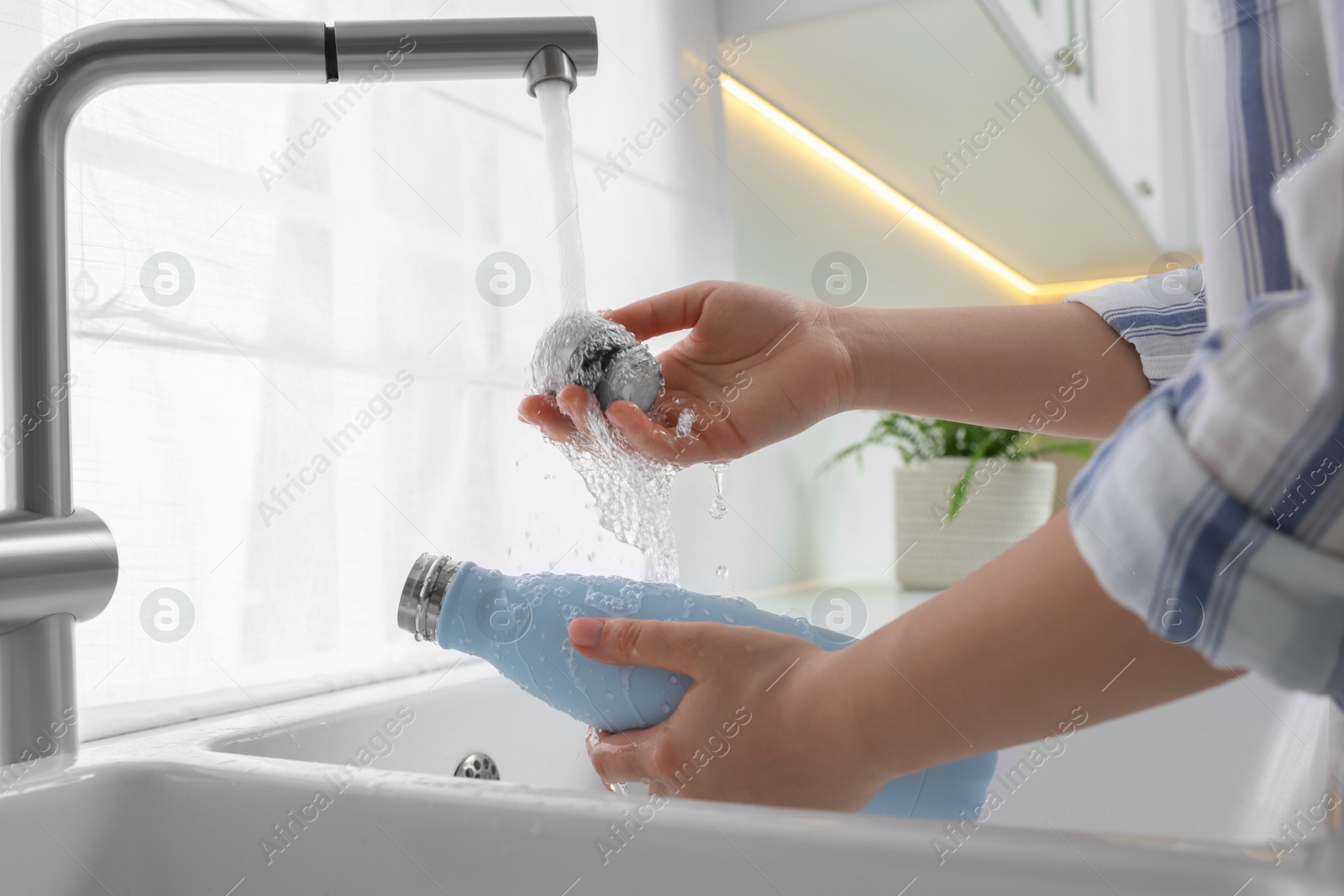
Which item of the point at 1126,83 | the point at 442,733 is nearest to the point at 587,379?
the point at 442,733

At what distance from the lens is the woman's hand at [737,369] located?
0.58 metres

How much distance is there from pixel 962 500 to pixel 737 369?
1.33 m

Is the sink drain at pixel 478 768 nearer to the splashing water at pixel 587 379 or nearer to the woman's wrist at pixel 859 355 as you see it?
the splashing water at pixel 587 379

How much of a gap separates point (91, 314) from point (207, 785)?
1.23 feet

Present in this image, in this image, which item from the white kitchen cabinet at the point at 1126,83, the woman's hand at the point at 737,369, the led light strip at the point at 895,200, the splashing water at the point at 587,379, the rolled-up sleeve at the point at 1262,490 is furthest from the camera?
the led light strip at the point at 895,200

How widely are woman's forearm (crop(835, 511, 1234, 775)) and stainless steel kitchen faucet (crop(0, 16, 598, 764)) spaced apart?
11.0 inches

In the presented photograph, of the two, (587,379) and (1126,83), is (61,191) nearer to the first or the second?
(587,379)

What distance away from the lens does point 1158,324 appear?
598mm

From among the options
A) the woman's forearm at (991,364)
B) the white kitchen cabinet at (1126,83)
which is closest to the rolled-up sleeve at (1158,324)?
the woman's forearm at (991,364)

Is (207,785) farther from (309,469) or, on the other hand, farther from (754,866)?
(309,469)

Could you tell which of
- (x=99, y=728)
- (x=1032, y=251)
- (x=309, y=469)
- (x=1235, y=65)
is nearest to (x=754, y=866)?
(x=1235, y=65)

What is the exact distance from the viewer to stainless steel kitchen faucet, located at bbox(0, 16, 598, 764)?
1.36 ft

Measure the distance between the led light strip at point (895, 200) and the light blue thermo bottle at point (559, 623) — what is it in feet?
3.02

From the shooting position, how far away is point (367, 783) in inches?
14.3
